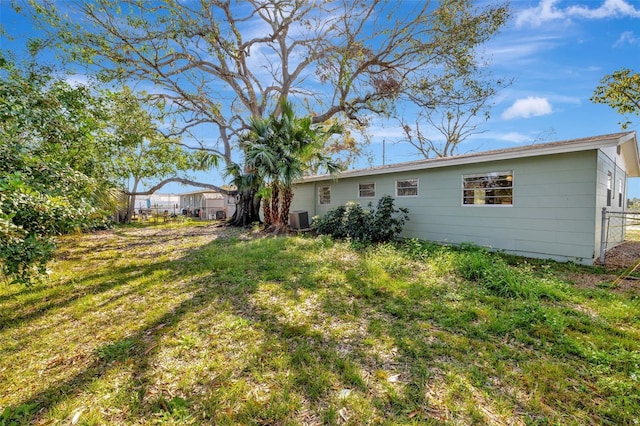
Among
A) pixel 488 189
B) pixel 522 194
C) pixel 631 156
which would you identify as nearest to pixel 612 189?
pixel 631 156

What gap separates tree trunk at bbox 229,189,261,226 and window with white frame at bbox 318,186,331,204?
3075 mm

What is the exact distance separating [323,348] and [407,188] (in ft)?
23.7

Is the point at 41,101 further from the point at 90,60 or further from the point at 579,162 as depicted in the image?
the point at 579,162

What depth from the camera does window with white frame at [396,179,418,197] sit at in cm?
889

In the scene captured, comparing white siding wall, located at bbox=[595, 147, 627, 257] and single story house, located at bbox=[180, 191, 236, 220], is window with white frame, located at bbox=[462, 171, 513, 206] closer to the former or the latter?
white siding wall, located at bbox=[595, 147, 627, 257]

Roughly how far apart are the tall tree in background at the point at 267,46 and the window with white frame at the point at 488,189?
472 cm

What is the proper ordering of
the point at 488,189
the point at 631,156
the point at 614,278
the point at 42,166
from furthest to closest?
1. the point at 631,156
2. the point at 488,189
3. the point at 614,278
4. the point at 42,166

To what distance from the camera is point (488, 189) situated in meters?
7.25

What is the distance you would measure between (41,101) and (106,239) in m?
6.82

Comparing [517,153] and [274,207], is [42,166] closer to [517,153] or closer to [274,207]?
[274,207]

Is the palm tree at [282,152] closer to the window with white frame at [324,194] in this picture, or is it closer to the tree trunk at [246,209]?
the window with white frame at [324,194]

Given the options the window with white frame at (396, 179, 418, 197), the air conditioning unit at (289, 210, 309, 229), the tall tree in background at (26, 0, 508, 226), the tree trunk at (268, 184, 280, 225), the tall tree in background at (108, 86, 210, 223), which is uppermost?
the tall tree in background at (26, 0, 508, 226)

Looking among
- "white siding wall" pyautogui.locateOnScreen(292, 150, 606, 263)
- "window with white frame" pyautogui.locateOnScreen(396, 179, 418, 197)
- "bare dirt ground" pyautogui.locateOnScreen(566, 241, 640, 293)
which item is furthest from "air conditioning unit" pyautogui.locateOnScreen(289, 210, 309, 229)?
"bare dirt ground" pyautogui.locateOnScreen(566, 241, 640, 293)

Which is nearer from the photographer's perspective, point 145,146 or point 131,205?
point 145,146
